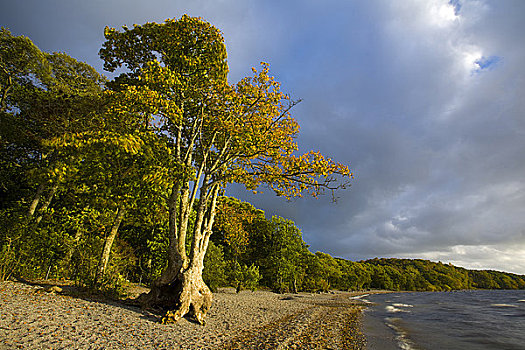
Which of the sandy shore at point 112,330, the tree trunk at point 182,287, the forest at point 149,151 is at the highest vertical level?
the forest at point 149,151

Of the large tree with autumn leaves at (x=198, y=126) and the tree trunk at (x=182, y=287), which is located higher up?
the large tree with autumn leaves at (x=198, y=126)

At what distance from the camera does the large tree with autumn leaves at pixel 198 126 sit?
40.7ft

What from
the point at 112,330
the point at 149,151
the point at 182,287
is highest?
the point at 149,151

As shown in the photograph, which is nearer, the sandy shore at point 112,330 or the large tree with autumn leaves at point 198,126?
the sandy shore at point 112,330

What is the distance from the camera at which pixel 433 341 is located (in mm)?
15305

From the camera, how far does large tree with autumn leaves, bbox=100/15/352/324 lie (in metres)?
12.4

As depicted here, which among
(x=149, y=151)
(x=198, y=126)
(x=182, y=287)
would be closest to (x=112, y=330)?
(x=182, y=287)

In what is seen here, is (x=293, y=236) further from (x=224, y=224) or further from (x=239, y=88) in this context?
(x=239, y=88)

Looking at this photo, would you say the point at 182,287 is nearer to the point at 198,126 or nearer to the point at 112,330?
the point at 112,330

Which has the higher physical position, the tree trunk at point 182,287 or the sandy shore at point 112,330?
the tree trunk at point 182,287

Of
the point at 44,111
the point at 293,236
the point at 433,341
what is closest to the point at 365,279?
the point at 293,236

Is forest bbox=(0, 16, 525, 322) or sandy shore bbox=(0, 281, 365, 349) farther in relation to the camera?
forest bbox=(0, 16, 525, 322)

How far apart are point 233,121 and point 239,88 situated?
6.18 feet

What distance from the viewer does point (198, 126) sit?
634 inches
